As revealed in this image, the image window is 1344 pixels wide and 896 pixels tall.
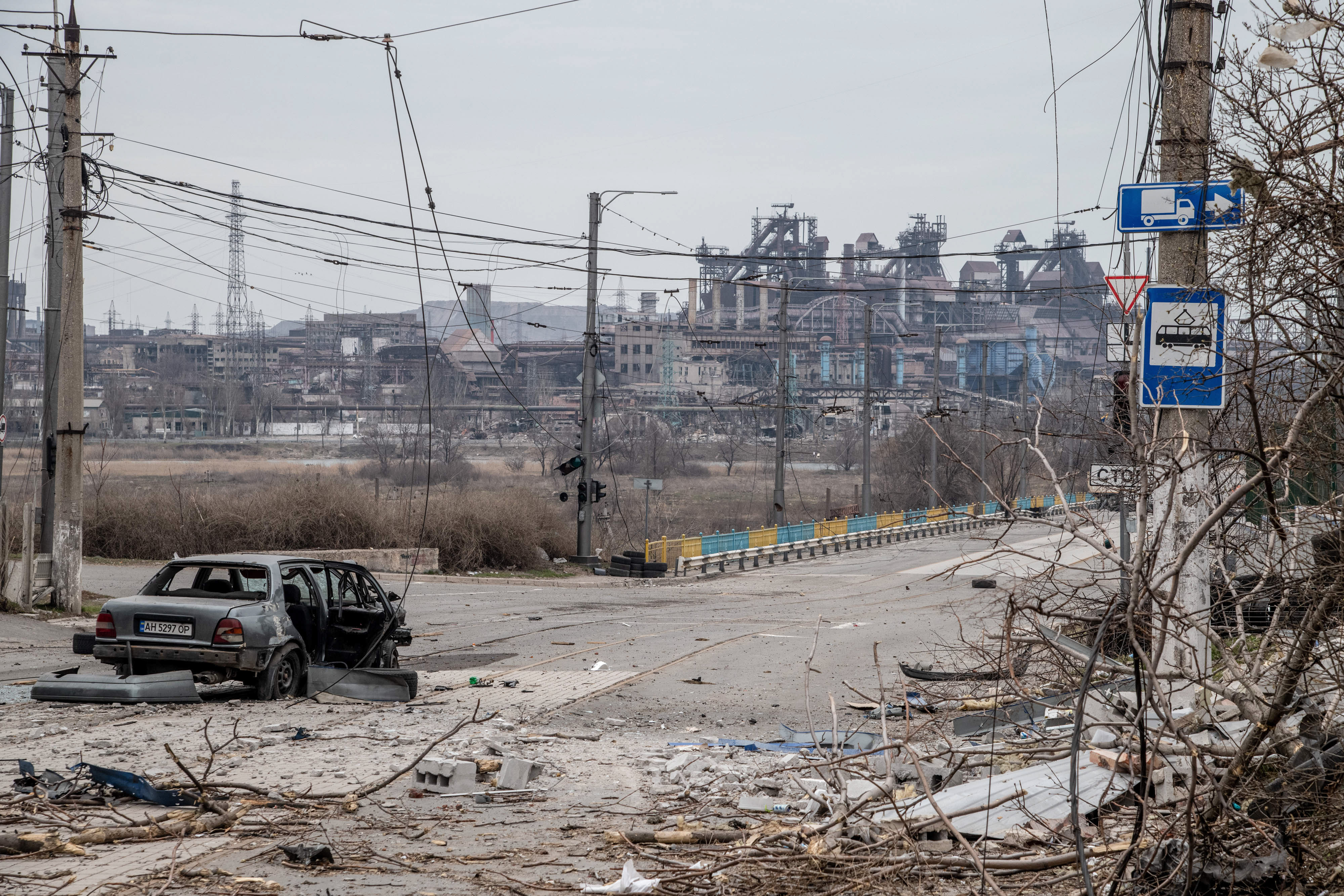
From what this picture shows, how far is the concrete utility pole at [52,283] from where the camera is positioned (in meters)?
19.7

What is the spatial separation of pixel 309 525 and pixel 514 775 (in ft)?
96.2

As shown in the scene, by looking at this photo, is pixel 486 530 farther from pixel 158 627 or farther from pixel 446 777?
pixel 446 777

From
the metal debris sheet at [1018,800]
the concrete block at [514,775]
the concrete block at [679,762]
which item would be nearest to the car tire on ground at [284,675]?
the concrete block at [514,775]

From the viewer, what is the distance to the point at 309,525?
117 ft

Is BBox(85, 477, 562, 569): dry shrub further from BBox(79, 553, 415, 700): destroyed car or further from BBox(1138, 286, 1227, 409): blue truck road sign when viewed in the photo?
BBox(1138, 286, 1227, 409): blue truck road sign

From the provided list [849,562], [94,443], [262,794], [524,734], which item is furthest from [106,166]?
[94,443]

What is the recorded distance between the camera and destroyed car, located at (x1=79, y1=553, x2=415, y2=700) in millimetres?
10883

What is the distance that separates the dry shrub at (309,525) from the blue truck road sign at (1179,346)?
97.1ft

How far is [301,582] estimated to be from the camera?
14.3 m

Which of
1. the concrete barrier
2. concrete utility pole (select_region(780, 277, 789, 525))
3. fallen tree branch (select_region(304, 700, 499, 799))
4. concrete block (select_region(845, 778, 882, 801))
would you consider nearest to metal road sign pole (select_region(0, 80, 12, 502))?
the concrete barrier

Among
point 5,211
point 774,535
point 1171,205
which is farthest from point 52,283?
point 774,535

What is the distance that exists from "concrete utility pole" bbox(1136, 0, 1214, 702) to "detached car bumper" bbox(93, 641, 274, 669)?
26.0 feet

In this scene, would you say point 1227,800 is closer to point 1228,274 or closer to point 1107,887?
point 1107,887

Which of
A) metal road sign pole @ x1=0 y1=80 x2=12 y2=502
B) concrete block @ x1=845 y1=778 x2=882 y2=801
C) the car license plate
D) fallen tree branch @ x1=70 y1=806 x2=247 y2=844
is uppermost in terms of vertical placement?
metal road sign pole @ x1=0 y1=80 x2=12 y2=502
